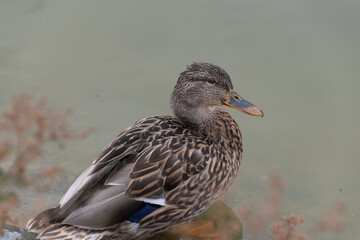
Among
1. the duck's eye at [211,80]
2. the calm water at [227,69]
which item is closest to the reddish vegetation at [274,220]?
the calm water at [227,69]

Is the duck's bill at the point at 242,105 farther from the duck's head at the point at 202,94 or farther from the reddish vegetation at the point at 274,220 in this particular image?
the reddish vegetation at the point at 274,220

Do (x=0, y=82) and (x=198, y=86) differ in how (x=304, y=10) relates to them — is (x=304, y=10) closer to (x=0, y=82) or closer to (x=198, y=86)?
(x=198, y=86)

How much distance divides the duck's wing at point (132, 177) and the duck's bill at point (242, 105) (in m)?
0.47

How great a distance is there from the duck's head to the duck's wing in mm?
296

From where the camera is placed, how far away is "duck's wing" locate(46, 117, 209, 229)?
3547 millimetres

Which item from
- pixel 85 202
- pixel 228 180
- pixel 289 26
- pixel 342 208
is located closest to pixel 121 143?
pixel 85 202

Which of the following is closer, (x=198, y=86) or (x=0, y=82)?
(x=198, y=86)

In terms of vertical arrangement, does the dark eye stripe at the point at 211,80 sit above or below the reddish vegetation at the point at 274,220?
above

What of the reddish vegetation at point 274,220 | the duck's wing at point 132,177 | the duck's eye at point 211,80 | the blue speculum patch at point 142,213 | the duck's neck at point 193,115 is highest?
the duck's eye at point 211,80

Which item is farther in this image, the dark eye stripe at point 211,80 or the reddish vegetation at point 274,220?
the dark eye stripe at point 211,80

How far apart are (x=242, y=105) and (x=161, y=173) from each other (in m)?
0.97

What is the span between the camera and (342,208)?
427cm

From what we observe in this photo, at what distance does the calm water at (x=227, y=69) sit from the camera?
15.1ft

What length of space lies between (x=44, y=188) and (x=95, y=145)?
682mm
